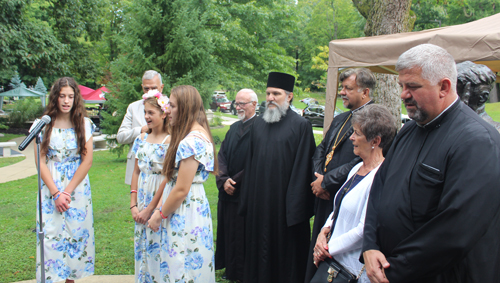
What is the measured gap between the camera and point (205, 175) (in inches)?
120

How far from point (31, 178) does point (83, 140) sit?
6.97m

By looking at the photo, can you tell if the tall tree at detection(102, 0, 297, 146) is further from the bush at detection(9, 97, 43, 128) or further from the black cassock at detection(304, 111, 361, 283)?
the bush at detection(9, 97, 43, 128)

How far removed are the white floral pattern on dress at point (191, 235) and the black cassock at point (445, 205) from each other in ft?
4.83

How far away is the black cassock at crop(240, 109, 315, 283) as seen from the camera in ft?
12.1

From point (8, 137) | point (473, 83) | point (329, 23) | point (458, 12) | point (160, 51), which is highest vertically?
point (329, 23)

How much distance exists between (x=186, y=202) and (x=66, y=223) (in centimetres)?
153

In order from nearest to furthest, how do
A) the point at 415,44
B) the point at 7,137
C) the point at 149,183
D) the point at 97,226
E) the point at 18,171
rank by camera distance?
the point at 149,183, the point at 415,44, the point at 97,226, the point at 18,171, the point at 7,137

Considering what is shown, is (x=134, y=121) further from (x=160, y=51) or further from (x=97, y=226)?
(x=160, y=51)

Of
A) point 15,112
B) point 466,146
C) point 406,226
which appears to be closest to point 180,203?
point 406,226

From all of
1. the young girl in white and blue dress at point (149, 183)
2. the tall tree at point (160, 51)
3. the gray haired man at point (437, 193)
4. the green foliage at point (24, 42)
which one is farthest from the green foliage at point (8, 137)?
the gray haired man at point (437, 193)

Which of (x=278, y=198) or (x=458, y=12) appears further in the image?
(x=458, y=12)

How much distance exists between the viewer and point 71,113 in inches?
151

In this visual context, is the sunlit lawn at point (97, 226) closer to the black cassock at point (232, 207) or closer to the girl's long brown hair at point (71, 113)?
the black cassock at point (232, 207)

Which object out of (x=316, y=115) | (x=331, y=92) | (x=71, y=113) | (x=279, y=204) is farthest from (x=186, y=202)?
(x=316, y=115)
